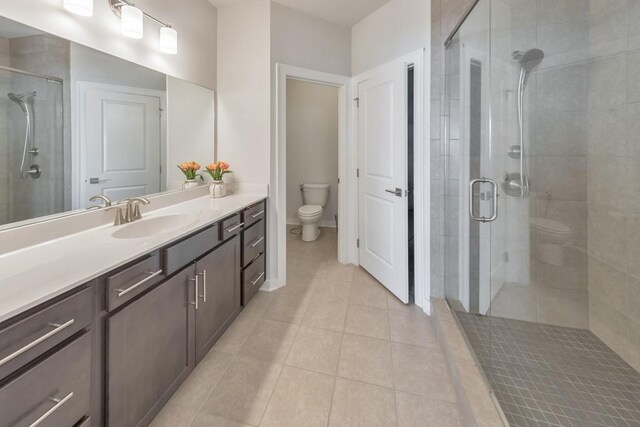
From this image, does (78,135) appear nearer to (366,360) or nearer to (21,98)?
(21,98)

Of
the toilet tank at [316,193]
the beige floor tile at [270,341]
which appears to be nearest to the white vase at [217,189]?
the beige floor tile at [270,341]

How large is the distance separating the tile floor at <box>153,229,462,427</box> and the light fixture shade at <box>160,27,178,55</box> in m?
1.97

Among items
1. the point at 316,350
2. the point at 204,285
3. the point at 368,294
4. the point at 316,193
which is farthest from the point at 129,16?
the point at 316,193

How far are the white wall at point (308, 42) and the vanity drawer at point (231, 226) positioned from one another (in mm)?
1494

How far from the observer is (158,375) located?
1229mm

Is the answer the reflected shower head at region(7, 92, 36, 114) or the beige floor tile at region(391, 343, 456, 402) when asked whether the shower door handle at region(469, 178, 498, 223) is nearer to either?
the beige floor tile at region(391, 343, 456, 402)

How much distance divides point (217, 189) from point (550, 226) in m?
2.32

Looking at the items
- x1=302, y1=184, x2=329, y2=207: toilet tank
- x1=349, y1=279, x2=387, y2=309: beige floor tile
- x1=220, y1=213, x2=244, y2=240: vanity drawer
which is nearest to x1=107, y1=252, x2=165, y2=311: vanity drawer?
x1=220, y1=213, x2=244, y2=240: vanity drawer

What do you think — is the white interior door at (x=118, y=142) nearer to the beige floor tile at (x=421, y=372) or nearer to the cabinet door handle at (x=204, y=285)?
the cabinet door handle at (x=204, y=285)

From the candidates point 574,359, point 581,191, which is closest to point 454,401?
point 574,359

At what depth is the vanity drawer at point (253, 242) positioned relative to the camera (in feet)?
6.96

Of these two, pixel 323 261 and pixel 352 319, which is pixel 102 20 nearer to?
pixel 352 319

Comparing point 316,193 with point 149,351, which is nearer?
point 149,351

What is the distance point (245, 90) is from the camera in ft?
8.44
